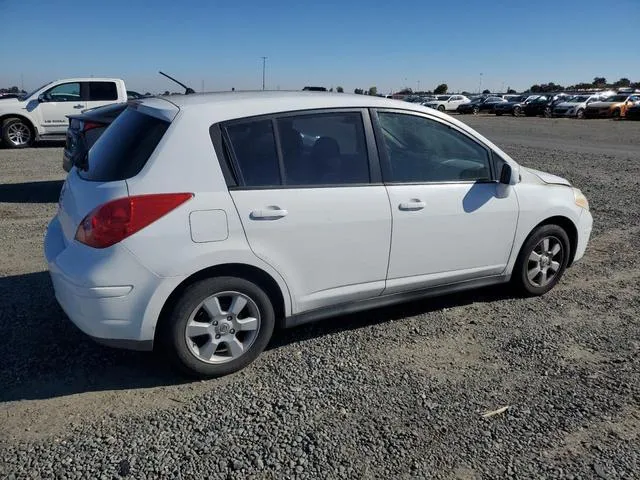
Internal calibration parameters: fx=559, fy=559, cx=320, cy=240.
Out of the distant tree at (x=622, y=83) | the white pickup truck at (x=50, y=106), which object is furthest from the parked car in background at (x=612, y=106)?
the distant tree at (x=622, y=83)

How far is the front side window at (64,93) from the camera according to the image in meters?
15.0

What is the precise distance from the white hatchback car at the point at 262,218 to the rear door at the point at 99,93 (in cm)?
1282

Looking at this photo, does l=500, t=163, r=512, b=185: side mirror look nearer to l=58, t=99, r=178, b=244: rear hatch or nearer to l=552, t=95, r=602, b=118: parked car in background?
l=58, t=99, r=178, b=244: rear hatch

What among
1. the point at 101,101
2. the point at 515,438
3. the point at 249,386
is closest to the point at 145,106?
the point at 249,386

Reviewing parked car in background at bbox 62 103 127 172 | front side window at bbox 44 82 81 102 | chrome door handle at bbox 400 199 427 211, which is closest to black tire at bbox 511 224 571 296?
chrome door handle at bbox 400 199 427 211

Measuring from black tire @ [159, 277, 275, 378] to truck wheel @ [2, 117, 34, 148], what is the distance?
562 inches

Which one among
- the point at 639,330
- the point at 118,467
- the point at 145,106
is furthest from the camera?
the point at 639,330

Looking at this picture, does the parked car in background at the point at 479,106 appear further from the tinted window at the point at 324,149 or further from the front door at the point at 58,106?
the tinted window at the point at 324,149

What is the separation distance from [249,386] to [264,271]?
0.71m

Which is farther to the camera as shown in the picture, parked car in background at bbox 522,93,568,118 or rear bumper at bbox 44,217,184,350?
parked car in background at bbox 522,93,568,118

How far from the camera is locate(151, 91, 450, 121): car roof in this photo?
11.4ft

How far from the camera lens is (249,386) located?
3424 mm

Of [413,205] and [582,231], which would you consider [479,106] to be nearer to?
[582,231]

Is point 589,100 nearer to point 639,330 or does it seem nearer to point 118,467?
point 639,330
